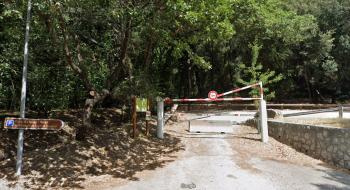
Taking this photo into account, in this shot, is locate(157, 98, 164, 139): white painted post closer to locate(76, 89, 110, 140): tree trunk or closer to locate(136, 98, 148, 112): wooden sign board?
locate(136, 98, 148, 112): wooden sign board

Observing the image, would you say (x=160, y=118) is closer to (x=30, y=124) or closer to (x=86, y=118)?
(x=86, y=118)

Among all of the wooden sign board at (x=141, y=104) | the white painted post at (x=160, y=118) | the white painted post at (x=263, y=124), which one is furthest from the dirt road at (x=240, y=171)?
the wooden sign board at (x=141, y=104)

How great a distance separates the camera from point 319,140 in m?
10.0

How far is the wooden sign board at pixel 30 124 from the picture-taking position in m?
A: 7.16

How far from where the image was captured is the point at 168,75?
27641 mm

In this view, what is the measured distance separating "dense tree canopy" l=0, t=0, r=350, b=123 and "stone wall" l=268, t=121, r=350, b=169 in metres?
3.77

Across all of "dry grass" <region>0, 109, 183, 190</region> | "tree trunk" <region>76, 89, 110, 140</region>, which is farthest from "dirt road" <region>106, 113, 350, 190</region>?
"tree trunk" <region>76, 89, 110, 140</region>

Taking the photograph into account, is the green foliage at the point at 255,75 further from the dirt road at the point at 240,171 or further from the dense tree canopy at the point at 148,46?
the dirt road at the point at 240,171

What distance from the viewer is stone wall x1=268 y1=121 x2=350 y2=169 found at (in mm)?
9055

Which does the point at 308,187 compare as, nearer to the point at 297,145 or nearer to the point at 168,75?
the point at 297,145

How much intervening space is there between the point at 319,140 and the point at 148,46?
655 centimetres

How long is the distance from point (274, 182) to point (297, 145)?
4388mm

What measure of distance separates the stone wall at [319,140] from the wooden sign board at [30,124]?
747cm

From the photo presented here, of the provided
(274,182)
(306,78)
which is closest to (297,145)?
(274,182)
